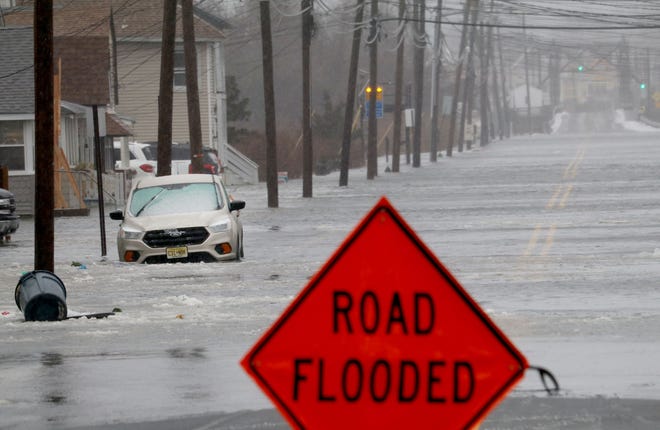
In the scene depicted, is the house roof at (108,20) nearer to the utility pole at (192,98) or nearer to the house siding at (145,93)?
the house siding at (145,93)

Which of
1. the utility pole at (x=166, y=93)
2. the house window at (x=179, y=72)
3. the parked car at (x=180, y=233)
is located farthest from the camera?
the house window at (x=179, y=72)

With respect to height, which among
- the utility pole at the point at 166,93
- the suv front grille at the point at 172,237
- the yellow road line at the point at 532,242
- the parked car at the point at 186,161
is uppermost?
the utility pole at the point at 166,93

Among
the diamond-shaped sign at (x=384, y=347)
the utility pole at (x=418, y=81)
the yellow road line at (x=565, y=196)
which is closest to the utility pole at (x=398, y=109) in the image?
the utility pole at (x=418, y=81)

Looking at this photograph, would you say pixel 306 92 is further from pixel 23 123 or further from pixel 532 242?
pixel 532 242

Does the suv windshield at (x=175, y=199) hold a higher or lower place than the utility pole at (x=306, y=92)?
lower

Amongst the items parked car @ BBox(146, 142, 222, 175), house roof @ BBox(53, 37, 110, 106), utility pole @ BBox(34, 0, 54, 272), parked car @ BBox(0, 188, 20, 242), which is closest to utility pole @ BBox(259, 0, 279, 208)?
parked car @ BBox(146, 142, 222, 175)

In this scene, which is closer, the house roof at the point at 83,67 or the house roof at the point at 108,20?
the house roof at the point at 83,67

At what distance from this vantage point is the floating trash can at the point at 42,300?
→ 599 inches

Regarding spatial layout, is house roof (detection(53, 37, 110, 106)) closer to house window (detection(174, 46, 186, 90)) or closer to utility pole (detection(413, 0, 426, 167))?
house window (detection(174, 46, 186, 90))

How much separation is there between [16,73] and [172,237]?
1847cm

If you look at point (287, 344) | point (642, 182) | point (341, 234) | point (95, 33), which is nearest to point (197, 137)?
point (341, 234)

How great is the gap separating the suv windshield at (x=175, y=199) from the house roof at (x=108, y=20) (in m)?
29.0

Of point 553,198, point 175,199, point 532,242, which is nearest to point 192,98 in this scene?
point 553,198

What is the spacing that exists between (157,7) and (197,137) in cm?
2706
